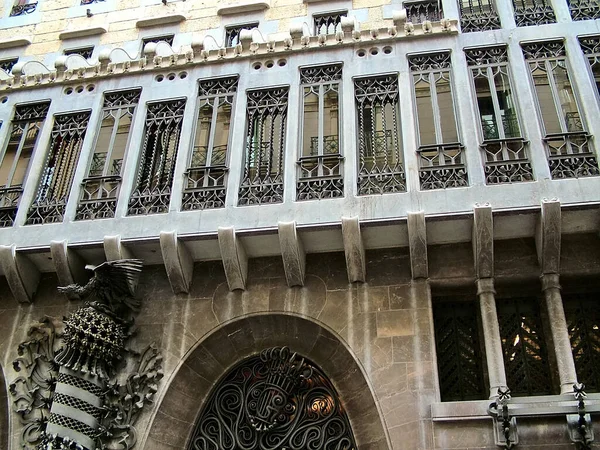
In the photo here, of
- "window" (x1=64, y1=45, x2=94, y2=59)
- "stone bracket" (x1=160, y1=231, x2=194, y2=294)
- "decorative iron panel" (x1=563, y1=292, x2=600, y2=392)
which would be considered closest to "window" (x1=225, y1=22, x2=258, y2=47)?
"window" (x1=64, y1=45, x2=94, y2=59)

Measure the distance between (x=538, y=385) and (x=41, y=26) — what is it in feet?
49.7

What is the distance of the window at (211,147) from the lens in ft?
36.3

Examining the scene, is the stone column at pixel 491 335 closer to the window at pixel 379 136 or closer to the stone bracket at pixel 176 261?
the window at pixel 379 136

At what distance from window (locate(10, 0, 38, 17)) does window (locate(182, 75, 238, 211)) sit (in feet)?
27.4

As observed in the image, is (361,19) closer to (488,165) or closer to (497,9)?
(497,9)

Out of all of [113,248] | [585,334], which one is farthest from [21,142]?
[585,334]

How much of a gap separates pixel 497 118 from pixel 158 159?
6.09 meters

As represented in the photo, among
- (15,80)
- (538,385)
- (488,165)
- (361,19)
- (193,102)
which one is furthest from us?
(361,19)

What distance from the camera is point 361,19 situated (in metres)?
15.1

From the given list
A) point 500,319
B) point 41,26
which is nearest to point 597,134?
point 500,319


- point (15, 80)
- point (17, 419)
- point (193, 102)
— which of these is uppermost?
point (15, 80)

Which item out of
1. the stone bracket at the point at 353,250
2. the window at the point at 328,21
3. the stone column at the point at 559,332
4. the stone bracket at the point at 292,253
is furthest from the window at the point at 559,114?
the window at the point at 328,21

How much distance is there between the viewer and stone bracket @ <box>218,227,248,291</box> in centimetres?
1047

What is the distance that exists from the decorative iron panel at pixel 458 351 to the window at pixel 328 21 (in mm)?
7724
